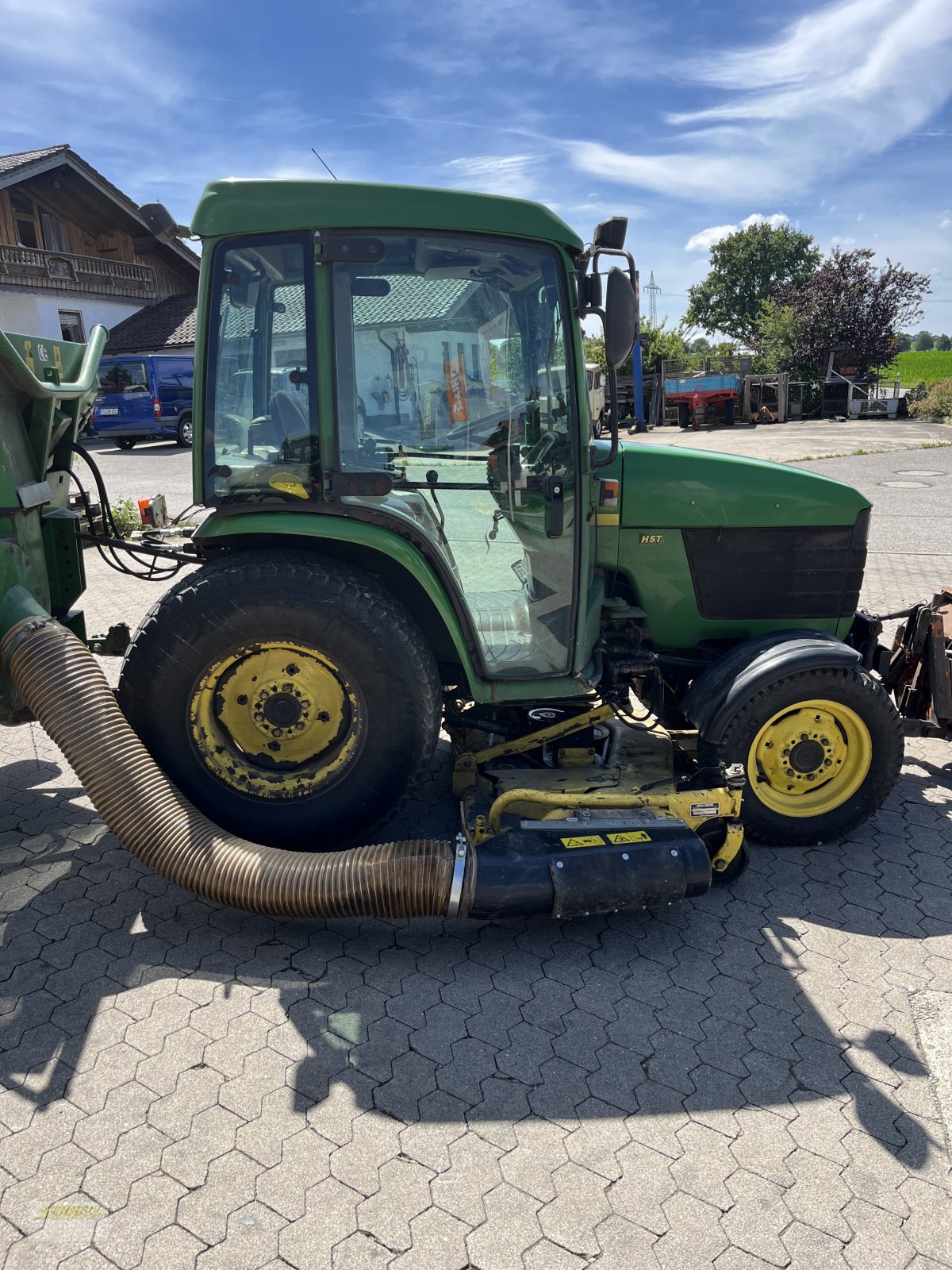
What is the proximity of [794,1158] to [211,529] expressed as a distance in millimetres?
2768

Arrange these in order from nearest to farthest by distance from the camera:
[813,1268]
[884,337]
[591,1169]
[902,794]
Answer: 1. [813,1268]
2. [591,1169]
3. [902,794]
4. [884,337]

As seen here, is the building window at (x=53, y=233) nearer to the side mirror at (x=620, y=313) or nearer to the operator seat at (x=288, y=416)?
the operator seat at (x=288, y=416)

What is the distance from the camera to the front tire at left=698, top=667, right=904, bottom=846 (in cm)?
374

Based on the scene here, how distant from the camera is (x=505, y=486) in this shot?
352cm

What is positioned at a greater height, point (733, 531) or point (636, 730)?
point (733, 531)

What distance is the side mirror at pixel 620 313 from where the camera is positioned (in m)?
3.16

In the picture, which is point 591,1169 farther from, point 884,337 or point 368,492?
point 884,337

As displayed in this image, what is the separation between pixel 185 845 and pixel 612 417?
7.51 feet

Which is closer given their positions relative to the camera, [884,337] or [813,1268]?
[813,1268]

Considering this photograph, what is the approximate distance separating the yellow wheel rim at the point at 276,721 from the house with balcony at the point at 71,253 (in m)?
24.2

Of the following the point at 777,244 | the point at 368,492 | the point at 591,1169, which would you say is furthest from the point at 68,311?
the point at 777,244

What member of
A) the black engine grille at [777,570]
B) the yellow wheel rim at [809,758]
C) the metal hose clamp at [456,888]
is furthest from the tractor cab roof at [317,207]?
the yellow wheel rim at [809,758]

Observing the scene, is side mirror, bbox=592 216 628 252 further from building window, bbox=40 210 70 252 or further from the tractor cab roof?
building window, bbox=40 210 70 252

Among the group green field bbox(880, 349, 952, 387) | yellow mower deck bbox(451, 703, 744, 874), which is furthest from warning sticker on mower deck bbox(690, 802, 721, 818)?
green field bbox(880, 349, 952, 387)
